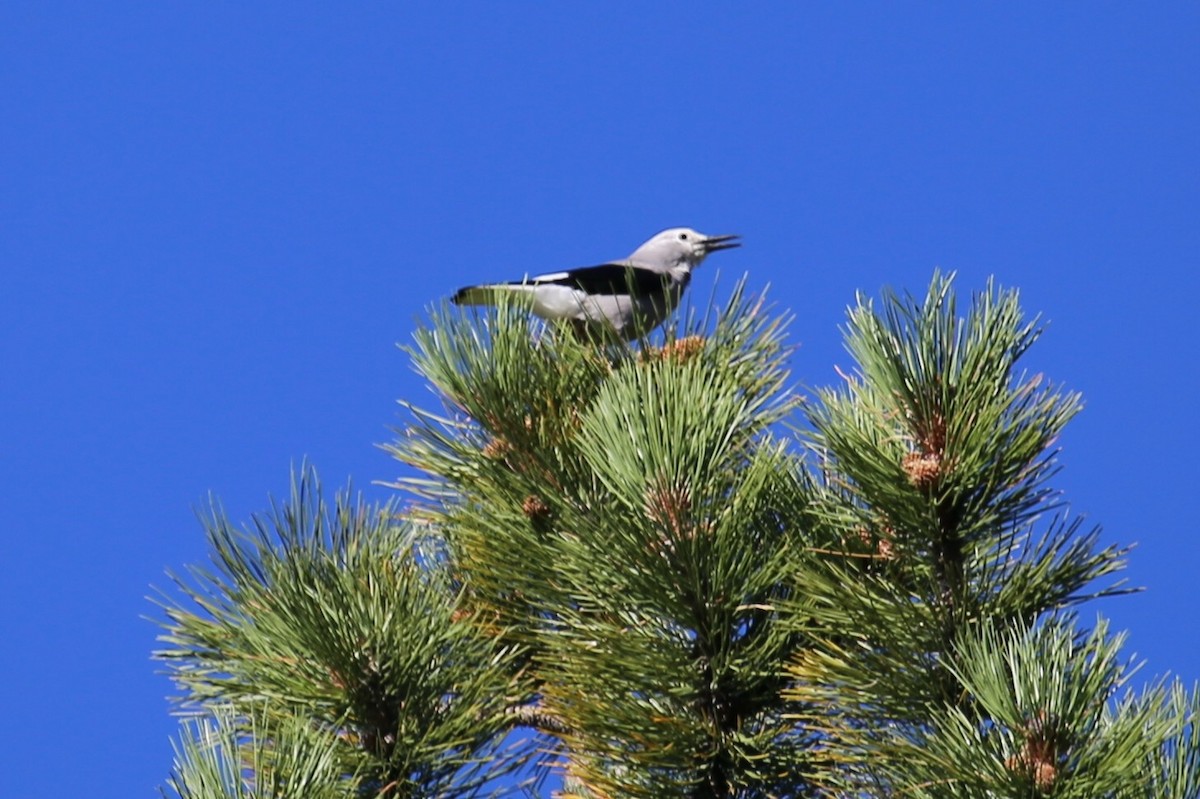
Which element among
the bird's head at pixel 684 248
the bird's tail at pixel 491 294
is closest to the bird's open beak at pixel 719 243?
the bird's head at pixel 684 248

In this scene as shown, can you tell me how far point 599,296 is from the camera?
3.72 metres

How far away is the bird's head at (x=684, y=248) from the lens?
19.6 feet

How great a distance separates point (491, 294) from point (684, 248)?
10.4 ft

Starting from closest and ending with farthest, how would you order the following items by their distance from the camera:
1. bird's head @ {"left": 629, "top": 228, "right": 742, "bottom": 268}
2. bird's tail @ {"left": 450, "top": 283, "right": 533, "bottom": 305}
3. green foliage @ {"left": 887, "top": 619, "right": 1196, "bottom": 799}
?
1. green foliage @ {"left": 887, "top": 619, "right": 1196, "bottom": 799}
2. bird's tail @ {"left": 450, "top": 283, "right": 533, "bottom": 305}
3. bird's head @ {"left": 629, "top": 228, "right": 742, "bottom": 268}

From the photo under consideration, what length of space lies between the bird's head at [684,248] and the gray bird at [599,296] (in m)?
1.40

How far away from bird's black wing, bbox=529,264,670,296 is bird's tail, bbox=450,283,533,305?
0.38 meters

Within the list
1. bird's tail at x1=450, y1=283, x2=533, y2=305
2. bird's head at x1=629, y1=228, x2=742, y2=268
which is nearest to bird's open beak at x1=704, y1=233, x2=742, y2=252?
bird's head at x1=629, y1=228, x2=742, y2=268

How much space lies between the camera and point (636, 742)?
2.19 m

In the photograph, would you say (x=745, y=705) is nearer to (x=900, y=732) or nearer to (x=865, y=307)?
(x=900, y=732)

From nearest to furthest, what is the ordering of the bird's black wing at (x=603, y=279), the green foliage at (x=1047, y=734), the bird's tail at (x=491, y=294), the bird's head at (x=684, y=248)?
the green foliage at (x=1047, y=734), the bird's tail at (x=491, y=294), the bird's black wing at (x=603, y=279), the bird's head at (x=684, y=248)

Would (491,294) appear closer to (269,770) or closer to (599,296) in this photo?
(599,296)

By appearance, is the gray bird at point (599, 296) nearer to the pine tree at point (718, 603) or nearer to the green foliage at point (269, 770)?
the pine tree at point (718, 603)

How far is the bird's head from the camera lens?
599cm

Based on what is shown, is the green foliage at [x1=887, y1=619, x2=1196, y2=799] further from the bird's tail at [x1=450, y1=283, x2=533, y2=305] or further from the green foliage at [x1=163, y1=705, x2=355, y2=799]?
the bird's tail at [x1=450, y1=283, x2=533, y2=305]
